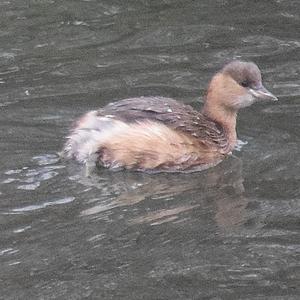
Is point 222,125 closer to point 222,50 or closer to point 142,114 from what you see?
point 142,114

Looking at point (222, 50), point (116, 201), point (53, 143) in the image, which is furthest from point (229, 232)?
point (222, 50)

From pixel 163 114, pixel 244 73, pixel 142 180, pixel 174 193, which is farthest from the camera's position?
pixel 244 73

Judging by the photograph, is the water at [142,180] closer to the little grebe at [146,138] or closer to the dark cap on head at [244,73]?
the little grebe at [146,138]

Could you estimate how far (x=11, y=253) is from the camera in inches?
232

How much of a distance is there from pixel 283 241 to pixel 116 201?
1064mm

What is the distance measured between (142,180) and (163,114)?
0.46 metres

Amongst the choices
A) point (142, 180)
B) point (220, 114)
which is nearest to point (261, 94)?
point (220, 114)

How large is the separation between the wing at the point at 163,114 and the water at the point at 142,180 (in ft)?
0.96

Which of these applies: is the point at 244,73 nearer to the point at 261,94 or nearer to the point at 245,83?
the point at 245,83

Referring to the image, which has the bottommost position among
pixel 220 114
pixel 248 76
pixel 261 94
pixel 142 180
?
pixel 142 180

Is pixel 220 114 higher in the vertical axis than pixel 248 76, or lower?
lower

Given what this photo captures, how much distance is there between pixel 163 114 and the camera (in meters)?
7.23

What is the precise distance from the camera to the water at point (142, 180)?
5.70 metres

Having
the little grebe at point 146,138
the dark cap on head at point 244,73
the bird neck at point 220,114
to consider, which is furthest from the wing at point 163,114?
the dark cap on head at point 244,73
